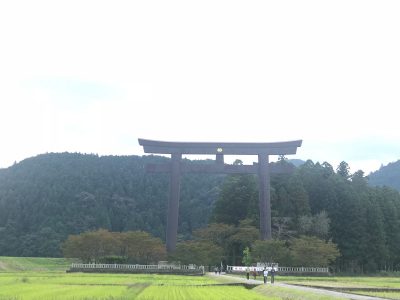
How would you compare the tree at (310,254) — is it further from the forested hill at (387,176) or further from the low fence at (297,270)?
the forested hill at (387,176)

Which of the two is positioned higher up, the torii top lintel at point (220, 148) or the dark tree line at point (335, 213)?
the torii top lintel at point (220, 148)

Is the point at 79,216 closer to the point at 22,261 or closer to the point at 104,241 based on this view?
the point at 22,261

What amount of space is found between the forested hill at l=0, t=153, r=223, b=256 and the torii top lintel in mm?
38060

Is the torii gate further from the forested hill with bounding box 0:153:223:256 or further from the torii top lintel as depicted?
the forested hill with bounding box 0:153:223:256

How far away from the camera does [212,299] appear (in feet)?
54.2

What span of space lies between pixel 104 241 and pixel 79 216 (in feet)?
151

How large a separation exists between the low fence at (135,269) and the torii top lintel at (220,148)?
33.0 ft

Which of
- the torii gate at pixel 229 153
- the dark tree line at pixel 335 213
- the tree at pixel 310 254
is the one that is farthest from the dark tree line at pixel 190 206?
the tree at pixel 310 254

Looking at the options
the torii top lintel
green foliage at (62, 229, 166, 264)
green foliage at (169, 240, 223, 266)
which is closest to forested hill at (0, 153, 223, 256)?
green foliage at (62, 229, 166, 264)

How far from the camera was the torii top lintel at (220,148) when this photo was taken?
46.9 metres

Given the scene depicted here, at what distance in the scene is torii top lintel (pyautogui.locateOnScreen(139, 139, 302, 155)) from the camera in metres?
46.9

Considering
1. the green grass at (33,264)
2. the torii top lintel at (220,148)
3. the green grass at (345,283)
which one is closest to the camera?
the green grass at (345,283)

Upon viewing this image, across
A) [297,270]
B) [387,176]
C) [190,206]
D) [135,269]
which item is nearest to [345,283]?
[297,270]

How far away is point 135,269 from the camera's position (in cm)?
4109
